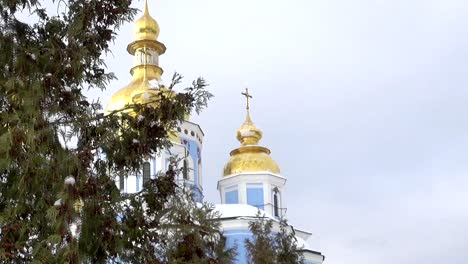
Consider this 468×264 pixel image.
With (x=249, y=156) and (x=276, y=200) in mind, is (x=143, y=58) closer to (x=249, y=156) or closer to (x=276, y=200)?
(x=249, y=156)

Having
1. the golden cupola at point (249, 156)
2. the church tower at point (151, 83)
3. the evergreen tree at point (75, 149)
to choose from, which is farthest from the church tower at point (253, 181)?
the evergreen tree at point (75, 149)

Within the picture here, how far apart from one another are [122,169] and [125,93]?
19.5m

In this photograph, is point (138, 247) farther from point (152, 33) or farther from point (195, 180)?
point (152, 33)

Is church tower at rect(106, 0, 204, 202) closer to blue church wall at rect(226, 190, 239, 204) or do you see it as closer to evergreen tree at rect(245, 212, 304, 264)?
blue church wall at rect(226, 190, 239, 204)

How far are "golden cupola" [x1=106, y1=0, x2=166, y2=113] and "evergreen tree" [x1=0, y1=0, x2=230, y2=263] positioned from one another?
19.0m

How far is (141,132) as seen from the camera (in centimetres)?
600

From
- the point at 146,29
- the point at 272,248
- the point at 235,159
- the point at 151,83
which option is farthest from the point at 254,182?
the point at 272,248

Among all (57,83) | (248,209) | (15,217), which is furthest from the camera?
(248,209)

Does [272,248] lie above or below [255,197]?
below

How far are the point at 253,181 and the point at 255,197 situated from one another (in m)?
0.56

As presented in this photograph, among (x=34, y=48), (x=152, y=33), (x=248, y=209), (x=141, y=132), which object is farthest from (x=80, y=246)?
(x=152, y=33)

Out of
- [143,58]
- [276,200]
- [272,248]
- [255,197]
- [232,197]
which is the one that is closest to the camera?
[272,248]

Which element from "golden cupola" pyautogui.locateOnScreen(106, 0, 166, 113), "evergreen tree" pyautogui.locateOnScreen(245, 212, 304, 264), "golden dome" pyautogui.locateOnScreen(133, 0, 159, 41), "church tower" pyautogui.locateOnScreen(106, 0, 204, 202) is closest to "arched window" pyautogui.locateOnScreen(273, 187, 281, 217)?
"church tower" pyautogui.locateOnScreen(106, 0, 204, 202)

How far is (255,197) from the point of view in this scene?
27.7 metres
